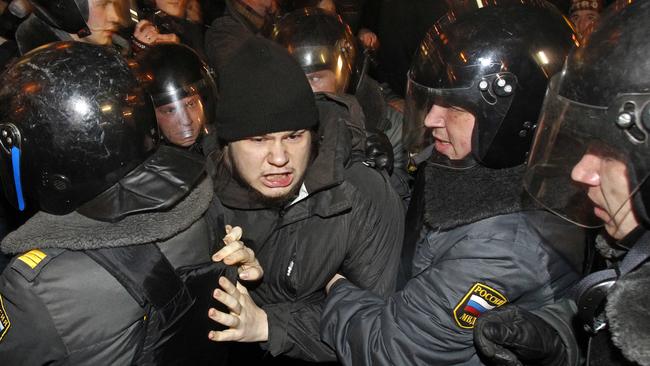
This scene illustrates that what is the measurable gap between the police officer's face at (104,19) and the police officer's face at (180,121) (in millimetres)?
547

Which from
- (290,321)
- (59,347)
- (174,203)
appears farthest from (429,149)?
(59,347)

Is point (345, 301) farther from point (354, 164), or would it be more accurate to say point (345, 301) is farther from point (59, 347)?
point (59, 347)

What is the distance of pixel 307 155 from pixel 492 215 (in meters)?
0.84

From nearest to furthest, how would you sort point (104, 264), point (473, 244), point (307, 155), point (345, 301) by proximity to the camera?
point (104, 264) → point (473, 244) → point (345, 301) → point (307, 155)

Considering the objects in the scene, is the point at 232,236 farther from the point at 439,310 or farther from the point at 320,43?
the point at 320,43

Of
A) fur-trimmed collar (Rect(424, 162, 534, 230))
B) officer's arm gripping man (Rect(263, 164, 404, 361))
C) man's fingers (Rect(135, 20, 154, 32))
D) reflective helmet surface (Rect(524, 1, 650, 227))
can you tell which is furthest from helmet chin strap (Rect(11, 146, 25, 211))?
man's fingers (Rect(135, 20, 154, 32))

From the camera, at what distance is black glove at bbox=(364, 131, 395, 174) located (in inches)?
94.7

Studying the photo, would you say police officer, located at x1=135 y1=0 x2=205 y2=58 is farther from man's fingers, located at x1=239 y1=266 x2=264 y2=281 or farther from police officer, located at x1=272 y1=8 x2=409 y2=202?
man's fingers, located at x1=239 y1=266 x2=264 y2=281

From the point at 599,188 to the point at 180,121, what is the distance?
2235 millimetres

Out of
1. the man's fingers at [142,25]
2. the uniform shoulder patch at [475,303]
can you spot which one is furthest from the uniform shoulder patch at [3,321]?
the man's fingers at [142,25]

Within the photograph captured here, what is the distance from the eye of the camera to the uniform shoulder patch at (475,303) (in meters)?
1.50

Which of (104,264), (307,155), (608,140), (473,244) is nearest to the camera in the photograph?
(608,140)

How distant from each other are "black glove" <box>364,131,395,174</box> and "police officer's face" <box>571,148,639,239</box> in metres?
1.07

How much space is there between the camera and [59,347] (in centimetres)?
131
